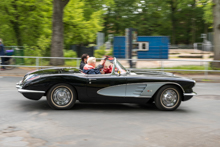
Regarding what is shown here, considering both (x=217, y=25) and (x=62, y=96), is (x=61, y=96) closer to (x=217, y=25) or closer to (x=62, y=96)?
(x=62, y=96)

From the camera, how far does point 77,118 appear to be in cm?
661

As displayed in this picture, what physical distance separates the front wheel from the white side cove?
159 mm

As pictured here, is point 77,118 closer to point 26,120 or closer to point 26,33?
point 26,120

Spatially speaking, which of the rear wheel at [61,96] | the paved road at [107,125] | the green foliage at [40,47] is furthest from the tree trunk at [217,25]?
the rear wheel at [61,96]

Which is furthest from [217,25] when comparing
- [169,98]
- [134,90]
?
[134,90]

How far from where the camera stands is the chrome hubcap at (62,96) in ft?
23.4

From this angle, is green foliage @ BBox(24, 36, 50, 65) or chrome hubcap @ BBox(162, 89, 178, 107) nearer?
chrome hubcap @ BBox(162, 89, 178, 107)

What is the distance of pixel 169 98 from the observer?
24.7 ft

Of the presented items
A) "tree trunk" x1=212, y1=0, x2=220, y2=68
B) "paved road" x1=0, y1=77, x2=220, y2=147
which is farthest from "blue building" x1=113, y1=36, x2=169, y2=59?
"paved road" x1=0, y1=77, x2=220, y2=147

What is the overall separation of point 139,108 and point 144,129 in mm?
2010

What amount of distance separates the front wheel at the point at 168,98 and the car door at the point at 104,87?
0.90 metres

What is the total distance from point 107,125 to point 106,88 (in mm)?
1294

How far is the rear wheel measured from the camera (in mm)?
7121

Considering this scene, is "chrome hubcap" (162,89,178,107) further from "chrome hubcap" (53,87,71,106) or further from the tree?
the tree
